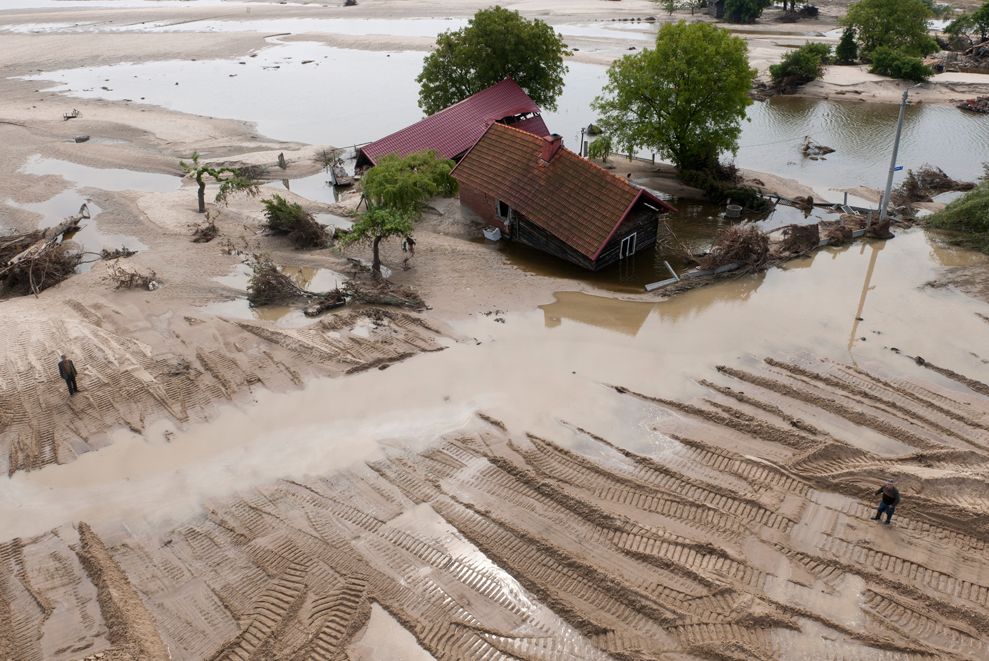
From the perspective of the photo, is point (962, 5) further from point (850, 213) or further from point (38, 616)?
point (38, 616)

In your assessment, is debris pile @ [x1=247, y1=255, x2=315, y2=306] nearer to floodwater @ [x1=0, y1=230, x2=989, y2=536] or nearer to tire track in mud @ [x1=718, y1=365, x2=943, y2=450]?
floodwater @ [x1=0, y1=230, x2=989, y2=536]

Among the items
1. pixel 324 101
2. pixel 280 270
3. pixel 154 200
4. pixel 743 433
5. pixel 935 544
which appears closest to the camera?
pixel 935 544

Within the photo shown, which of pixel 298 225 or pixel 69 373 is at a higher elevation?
pixel 298 225

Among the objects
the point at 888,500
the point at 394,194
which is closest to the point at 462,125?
the point at 394,194

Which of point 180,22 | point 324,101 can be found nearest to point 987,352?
point 324,101

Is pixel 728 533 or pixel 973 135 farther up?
pixel 973 135

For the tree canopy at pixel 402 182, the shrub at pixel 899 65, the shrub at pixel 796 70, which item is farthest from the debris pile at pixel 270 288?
the shrub at pixel 899 65

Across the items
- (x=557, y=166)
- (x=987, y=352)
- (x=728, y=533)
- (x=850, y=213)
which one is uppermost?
(x=557, y=166)

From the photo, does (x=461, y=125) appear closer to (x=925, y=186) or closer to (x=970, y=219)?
(x=970, y=219)
